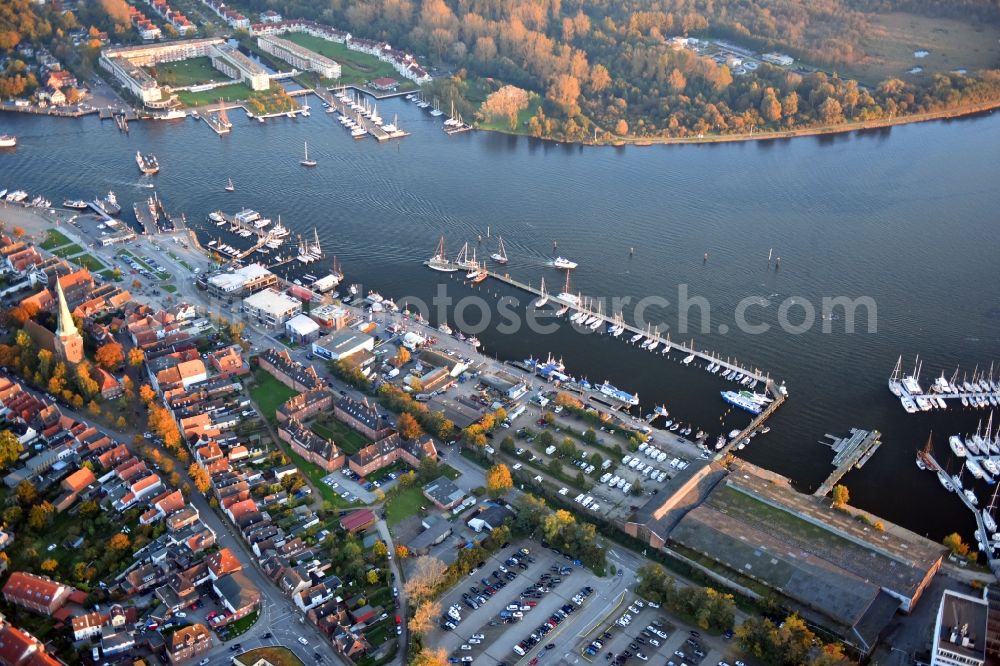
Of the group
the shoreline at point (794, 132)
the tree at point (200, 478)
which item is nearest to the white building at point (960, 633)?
the tree at point (200, 478)

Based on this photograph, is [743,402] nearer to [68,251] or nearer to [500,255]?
[500,255]

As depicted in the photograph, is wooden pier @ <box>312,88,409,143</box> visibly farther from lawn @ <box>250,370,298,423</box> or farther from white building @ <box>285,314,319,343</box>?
lawn @ <box>250,370,298,423</box>

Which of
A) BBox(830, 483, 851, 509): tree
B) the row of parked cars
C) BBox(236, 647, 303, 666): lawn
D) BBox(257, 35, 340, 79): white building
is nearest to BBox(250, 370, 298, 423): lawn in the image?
BBox(236, 647, 303, 666): lawn

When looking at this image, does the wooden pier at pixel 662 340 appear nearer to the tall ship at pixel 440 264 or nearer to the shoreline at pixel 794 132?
the tall ship at pixel 440 264

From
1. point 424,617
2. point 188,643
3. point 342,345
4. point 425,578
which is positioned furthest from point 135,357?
point 424,617

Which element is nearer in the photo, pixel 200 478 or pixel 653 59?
pixel 200 478

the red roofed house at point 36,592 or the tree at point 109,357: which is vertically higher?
the tree at point 109,357
